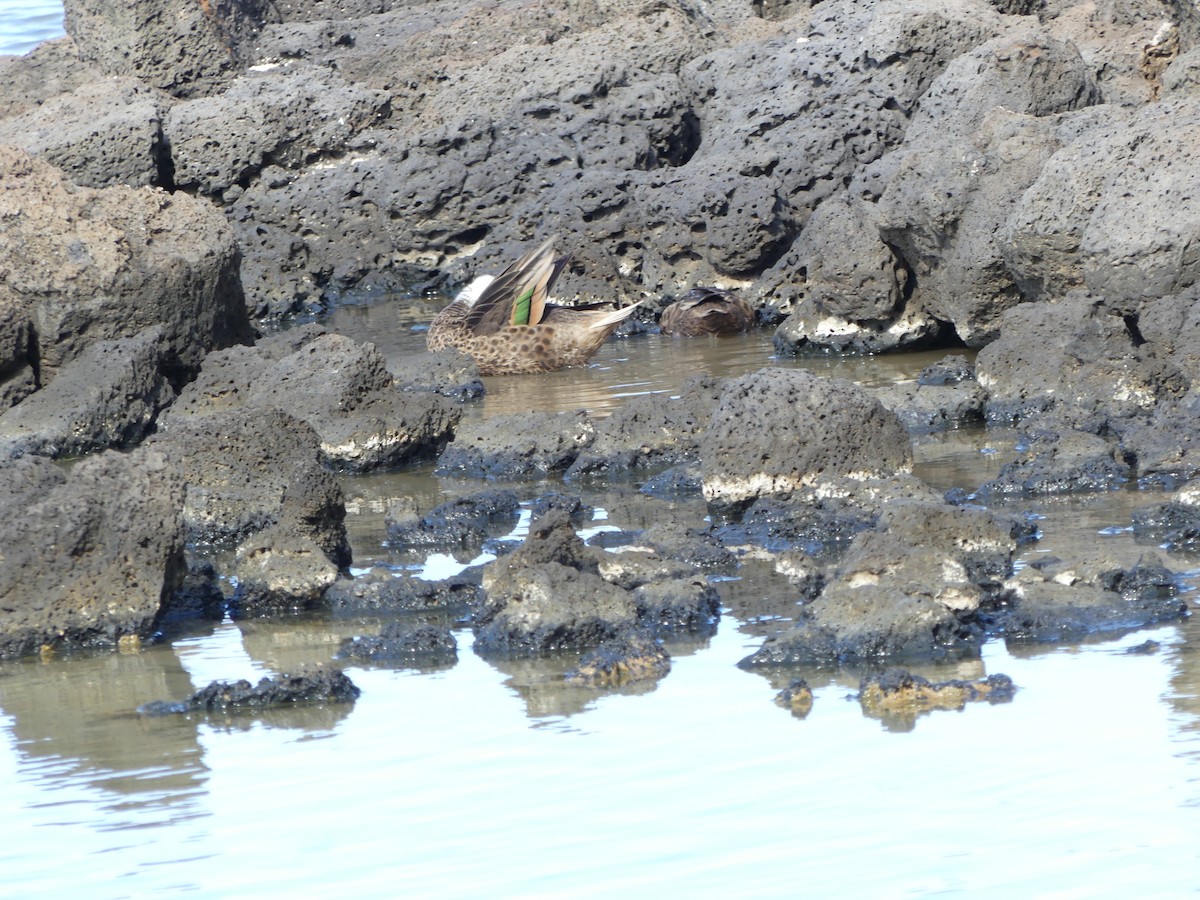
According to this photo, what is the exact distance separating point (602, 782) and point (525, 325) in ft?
26.9

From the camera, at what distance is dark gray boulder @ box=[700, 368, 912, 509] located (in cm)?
802

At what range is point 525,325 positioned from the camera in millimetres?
12914

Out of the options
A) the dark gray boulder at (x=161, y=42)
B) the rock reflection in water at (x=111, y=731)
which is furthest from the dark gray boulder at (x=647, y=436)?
the dark gray boulder at (x=161, y=42)

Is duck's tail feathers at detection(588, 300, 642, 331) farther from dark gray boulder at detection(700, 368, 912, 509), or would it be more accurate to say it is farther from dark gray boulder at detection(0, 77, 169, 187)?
dark gray boulder at detection(0, 77, 169, 187)

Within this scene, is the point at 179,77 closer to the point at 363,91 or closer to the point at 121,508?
the point at 363,91

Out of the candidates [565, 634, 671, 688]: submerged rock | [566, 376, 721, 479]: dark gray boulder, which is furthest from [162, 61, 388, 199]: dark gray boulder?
[565, 634, 671, 688]: submerged rock

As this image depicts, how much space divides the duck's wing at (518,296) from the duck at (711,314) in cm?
108

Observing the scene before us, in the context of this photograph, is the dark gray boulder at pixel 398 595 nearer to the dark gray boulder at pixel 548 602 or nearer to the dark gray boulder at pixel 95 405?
the dark gray boulder at pixel 548 602

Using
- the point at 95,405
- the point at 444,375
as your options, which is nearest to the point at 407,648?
the point at 95,405

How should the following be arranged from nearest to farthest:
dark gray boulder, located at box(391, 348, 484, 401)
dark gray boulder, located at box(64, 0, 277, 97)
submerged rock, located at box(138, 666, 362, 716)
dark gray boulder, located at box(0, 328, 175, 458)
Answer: submerged rock, located at box(138, 666, 362, 716)
dark gray boulder, located at box(0, 328, 175, 458)
dark gray boulder, located at box(391, 348, 484, 401)
dark gray boulder, located at box(64, 0, 277, 97)

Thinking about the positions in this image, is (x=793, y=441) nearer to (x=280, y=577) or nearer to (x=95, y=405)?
(x=280, y=577)

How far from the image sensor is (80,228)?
11.2 metres

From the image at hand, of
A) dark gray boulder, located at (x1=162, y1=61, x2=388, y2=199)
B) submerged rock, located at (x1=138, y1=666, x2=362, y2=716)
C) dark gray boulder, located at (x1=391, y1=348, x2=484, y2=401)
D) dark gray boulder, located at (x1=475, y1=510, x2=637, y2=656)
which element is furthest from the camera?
dark gray boulder, located at (x1=162, y1=61, x2=388, y2=199)

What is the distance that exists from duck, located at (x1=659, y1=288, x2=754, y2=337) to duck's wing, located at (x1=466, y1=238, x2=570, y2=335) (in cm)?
108
